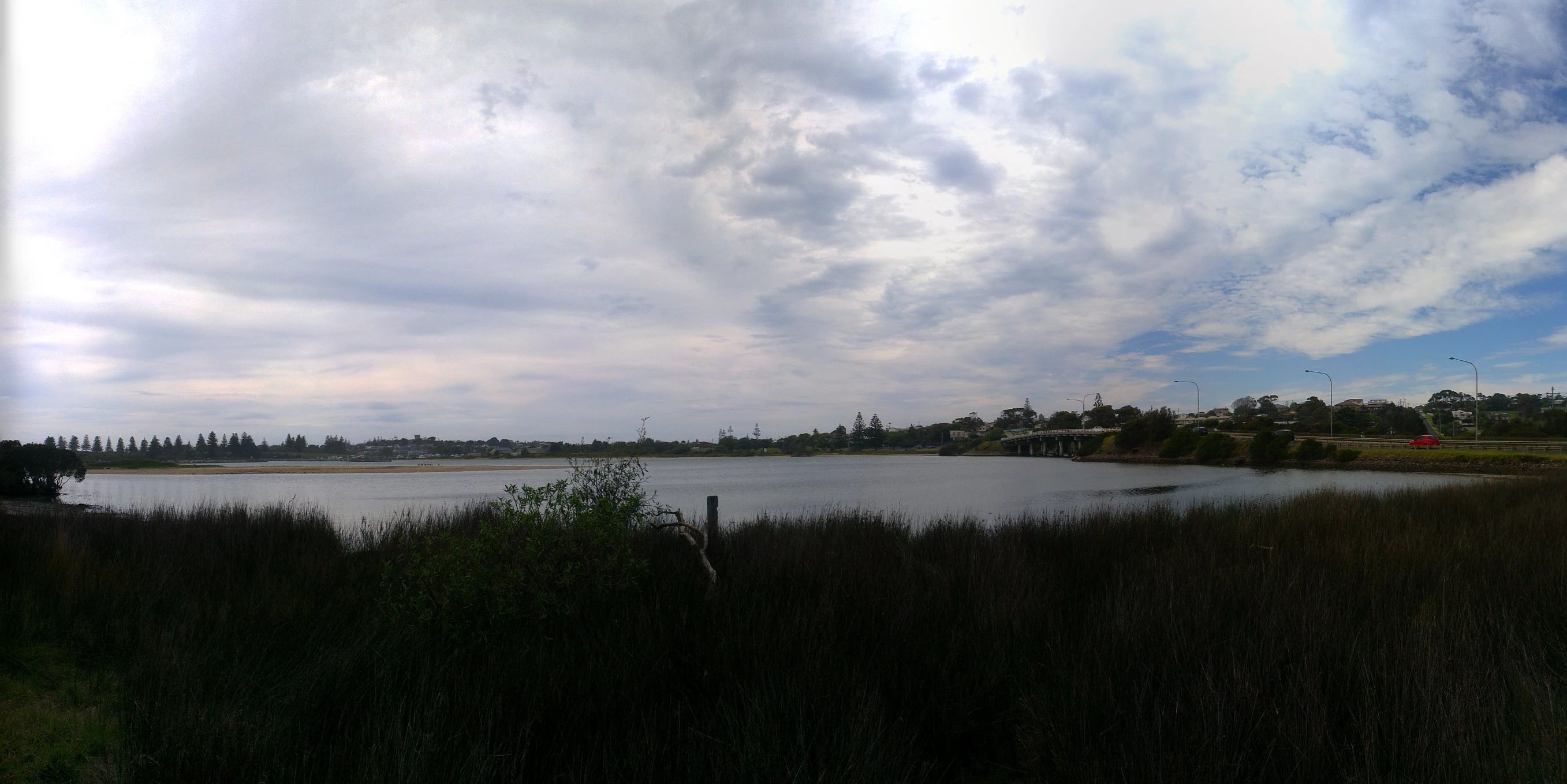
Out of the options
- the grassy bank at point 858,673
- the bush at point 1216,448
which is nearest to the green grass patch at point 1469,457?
the bush at point 1216,448

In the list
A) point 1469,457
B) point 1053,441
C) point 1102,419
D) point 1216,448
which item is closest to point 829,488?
point 1469,457

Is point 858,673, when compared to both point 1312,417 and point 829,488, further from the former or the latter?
point 1312,417

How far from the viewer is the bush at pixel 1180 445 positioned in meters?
74.8

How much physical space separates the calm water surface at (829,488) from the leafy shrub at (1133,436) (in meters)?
24.3

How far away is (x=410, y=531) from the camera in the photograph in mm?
10547

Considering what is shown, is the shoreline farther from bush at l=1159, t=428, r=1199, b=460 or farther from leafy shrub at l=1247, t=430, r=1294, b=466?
bush at l=1159, t=428, r=1199, b=460

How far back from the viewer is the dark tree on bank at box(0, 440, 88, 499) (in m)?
21.2

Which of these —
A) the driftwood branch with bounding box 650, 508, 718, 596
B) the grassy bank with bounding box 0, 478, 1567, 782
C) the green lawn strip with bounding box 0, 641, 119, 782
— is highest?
the driftwood branch with bounding box 650, 508, 718, 596

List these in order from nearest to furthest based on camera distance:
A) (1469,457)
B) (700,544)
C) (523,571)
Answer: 1. (523,571)
2. (700,544)
3. (1469,457)

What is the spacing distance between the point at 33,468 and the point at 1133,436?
3758 inches

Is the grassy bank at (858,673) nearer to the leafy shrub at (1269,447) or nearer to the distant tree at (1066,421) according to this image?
the leafy shrub at (1269,447)

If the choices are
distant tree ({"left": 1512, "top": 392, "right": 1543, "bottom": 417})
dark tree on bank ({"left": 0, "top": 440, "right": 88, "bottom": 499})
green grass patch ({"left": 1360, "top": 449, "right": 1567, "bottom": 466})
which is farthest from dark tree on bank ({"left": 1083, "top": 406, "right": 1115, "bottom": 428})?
dark tree on bank ({"left": 0, "top": 440, "right": 88, "bottom": 499})

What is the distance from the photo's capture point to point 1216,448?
69375 mm

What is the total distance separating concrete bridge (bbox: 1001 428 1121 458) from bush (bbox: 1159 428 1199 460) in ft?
72.9
